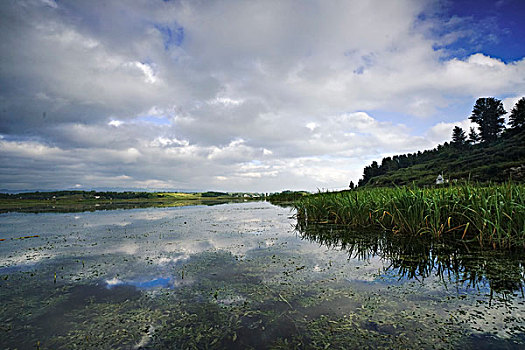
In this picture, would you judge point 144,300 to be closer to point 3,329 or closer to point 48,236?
point 3,329

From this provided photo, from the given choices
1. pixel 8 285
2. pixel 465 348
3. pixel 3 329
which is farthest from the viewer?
pixel 8 285

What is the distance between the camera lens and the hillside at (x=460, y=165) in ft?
96.9

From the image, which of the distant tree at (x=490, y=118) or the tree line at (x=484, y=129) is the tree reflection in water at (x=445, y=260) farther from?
the distant tree at (x=490, y=118)

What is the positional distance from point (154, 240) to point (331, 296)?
16.9 ft

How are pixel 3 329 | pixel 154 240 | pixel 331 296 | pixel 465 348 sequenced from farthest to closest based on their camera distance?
pixel 154 240 → pixel 331 296 → pixel 3 329 → pixel 465 348

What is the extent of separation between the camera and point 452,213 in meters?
5.61

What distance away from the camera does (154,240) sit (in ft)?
21.3

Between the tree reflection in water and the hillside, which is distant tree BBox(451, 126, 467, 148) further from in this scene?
the tree reflection in water

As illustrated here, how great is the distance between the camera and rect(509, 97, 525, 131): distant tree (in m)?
51.1

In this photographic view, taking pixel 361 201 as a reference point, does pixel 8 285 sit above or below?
below

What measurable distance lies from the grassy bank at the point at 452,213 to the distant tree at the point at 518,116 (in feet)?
220

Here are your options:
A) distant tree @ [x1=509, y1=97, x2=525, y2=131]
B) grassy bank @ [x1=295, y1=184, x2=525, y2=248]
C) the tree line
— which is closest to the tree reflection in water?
grassy bank @ [x1=295, y1=184, x2=525, y2=248]

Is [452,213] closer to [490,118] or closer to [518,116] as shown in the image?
[518,116]

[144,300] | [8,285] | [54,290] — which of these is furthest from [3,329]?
[8,285]
